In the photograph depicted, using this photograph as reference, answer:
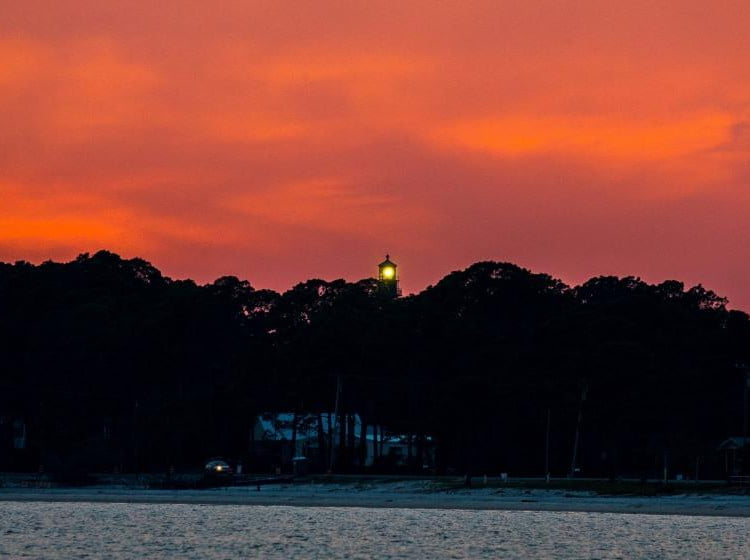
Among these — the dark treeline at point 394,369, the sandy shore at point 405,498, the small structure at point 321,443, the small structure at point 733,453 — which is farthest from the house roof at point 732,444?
the small structure at point 321,443

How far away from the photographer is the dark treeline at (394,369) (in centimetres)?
11106

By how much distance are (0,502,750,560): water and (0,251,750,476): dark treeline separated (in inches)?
781

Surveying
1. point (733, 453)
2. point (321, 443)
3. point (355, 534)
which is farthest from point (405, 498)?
point (733, 453)

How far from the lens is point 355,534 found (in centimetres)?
7406

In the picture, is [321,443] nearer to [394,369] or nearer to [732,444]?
[394,369]

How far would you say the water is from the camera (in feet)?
212

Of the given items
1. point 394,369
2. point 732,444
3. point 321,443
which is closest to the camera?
point 732,444

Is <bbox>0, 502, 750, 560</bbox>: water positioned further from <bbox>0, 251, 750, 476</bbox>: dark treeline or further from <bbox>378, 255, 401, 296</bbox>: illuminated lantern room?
<bbox>378, 255, 401, 296</bbox>: illuminated lantern room

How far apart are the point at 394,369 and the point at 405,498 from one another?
31.2m

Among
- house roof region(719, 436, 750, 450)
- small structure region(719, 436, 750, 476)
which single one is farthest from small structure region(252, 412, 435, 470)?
small structure region(719, 436, 750, 476)

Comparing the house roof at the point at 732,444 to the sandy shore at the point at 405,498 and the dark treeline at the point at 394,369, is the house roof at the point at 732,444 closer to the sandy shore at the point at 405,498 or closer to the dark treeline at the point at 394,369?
the dark treeline at the point at 394,369

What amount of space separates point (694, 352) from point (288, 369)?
4028 centimetres

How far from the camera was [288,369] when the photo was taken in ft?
420

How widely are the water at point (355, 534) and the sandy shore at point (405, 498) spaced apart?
772mm
